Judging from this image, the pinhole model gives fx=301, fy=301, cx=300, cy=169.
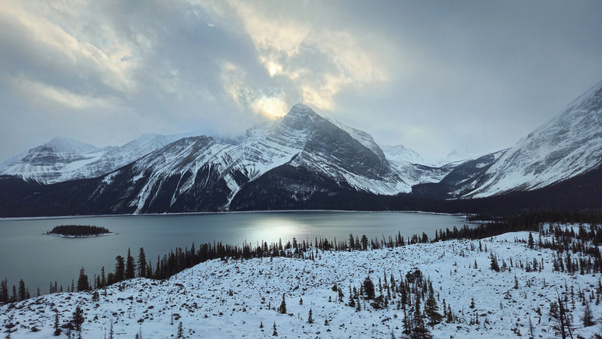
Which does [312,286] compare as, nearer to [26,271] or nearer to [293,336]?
[293,336]

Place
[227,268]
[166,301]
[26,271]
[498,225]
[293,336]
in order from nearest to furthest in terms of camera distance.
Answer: [293,336] < [166,301] < [227,268] < [26,271] < [498,225]

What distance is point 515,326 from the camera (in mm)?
21406

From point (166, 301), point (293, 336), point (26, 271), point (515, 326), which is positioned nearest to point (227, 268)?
point (166, 301)

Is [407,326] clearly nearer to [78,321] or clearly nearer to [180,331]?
[180,331]

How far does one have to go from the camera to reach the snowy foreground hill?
20438mm

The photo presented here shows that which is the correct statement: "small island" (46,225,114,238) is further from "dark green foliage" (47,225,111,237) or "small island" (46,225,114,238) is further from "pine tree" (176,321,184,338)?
"pine tree" (176,321,184,338)

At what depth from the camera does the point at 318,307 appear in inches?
1121

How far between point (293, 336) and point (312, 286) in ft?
56.3

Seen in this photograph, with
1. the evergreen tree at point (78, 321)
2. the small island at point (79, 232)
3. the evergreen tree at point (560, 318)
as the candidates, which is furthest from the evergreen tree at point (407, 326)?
the small island at point (79, 232)

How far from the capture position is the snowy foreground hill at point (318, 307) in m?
20.4

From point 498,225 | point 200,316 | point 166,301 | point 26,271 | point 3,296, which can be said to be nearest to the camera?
point 200,316

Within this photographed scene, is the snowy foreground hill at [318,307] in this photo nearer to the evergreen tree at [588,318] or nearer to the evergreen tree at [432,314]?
the evergreen tree at [588,318]

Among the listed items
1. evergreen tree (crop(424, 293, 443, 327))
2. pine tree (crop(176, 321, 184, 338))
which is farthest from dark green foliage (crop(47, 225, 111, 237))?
evergreen tree (crop(424, 293, 443, 327))

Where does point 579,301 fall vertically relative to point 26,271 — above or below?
above
